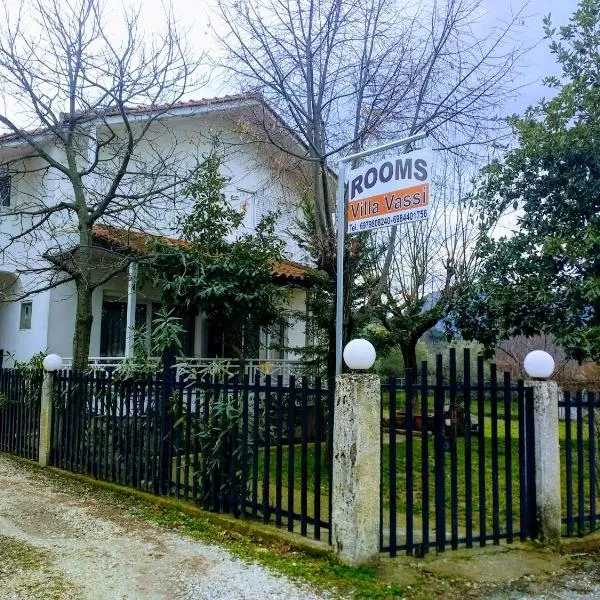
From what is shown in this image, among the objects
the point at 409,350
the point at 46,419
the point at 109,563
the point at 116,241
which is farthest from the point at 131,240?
the point at 409,350

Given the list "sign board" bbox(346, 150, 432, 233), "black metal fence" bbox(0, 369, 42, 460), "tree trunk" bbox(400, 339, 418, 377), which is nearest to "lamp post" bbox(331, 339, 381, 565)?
"sign board" bbox(346, 150, 432, 233)

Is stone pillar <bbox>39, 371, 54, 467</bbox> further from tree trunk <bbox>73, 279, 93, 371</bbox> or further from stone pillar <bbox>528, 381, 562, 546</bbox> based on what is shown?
stone pillar <bbox>528, 381, 562, 546</bbox>

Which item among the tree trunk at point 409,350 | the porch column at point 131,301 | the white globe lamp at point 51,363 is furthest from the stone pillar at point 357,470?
the tree trunk at point 409,350

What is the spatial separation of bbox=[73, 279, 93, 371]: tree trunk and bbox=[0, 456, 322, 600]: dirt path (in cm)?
283

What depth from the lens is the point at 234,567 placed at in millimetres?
4727

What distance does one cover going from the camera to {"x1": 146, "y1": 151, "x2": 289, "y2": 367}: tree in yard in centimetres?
1035

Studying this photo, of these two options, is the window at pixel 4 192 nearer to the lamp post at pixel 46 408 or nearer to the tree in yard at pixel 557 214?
the lamp post at pixel 46 408

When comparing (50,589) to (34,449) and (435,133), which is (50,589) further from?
(435,133)

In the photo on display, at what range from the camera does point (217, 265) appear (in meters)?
10.5

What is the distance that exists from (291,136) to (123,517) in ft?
23.1

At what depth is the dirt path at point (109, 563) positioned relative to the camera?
4262mm

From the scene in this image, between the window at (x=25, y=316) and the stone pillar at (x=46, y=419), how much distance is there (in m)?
4.15

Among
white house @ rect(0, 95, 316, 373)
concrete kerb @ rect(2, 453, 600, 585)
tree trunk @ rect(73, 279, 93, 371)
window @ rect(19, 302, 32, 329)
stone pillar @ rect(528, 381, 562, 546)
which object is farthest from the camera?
window @ rect(19, 302, 32, 329)

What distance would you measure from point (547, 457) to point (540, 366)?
0.85m
